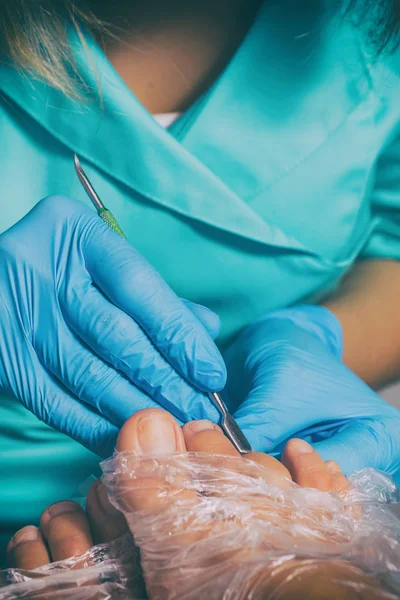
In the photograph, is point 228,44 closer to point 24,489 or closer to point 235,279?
point 235,279

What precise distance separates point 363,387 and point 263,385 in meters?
0.14

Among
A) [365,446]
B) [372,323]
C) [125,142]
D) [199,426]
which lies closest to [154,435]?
[199,426]

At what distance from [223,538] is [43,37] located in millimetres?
605

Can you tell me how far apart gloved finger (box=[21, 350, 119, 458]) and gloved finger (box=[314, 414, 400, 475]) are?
22 centimetres

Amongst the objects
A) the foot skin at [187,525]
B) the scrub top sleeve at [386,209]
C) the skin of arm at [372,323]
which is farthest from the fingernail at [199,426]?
the scrub top sleeve at [386,209]

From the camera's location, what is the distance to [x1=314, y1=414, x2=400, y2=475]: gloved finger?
0.64 meters

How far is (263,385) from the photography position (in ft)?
2.30

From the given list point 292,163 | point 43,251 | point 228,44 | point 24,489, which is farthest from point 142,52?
point 24,489

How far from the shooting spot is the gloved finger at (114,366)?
577 mm

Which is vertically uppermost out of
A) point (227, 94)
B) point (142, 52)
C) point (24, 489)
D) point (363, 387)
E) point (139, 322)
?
point (142, 52)

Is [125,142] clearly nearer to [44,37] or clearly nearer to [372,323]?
[44,37]

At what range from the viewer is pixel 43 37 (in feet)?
2.39

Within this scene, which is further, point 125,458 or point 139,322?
point 139,322

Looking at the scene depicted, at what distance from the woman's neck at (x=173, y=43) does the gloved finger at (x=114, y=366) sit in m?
0.42
